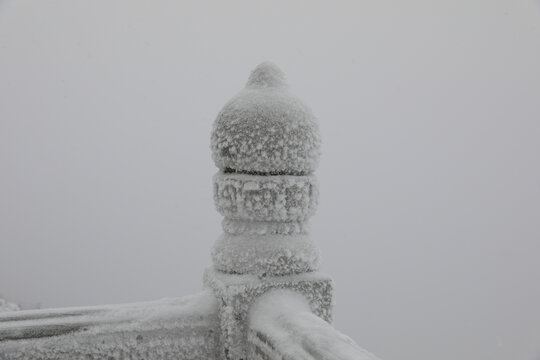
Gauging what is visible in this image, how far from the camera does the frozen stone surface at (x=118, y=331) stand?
1.98m

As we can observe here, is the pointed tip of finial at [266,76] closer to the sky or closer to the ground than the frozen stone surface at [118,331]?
closer to the sky

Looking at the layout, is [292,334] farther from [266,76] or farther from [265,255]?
[266,76]

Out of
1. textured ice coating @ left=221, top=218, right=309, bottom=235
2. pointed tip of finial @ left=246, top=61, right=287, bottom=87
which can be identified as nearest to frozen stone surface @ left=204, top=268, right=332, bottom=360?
textured ice coating @ left=221, top=218, right=309, bottom=235

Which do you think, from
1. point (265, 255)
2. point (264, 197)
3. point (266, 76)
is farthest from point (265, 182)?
point (266, 76)

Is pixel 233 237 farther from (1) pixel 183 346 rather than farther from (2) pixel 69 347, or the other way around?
(2) pixel 69 347

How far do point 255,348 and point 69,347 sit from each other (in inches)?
30.0

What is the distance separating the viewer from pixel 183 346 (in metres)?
2.20

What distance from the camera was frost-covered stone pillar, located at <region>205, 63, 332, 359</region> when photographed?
223 centimetres

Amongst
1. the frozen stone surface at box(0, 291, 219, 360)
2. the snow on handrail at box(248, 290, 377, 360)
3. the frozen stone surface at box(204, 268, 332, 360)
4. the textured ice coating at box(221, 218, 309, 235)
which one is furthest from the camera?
the textured ice coating at box(221, 218, 309, 235)

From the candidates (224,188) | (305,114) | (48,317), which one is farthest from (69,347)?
(305,114)

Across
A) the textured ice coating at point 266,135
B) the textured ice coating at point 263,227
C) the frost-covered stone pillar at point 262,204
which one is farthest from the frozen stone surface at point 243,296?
the textured ice coating at point 266,135

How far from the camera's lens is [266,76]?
2496 millimetres

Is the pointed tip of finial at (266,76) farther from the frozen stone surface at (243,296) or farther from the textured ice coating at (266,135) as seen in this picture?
the frozen stone surface at (243,296)

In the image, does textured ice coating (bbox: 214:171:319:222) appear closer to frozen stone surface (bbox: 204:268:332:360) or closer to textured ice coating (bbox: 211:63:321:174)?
textured ice coating (bbox: 211:63:321:174)
